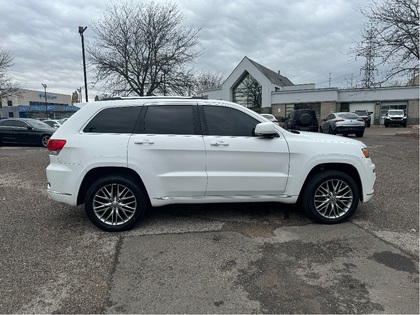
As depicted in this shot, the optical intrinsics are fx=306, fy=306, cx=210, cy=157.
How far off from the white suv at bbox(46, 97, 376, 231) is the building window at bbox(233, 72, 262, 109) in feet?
136

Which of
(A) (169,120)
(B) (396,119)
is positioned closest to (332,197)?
(A) (169,120)

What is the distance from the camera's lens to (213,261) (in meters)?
3.32

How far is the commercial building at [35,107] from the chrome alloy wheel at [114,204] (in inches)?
2506

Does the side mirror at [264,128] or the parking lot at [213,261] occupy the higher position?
the side mirror at [264,128]

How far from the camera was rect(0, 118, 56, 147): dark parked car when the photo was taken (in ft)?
46.5

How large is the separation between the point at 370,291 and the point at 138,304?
2073mm

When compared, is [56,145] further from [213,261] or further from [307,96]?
[307,96]

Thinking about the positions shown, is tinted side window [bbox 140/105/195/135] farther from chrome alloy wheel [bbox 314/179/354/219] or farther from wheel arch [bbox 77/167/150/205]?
chrome alloy wheel [bbox 314/179/354/219]

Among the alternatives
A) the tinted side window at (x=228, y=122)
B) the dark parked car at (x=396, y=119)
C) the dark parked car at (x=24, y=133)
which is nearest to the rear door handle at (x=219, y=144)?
the tinted side window at (x=228, y=122)

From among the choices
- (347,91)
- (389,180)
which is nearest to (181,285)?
(389,180)

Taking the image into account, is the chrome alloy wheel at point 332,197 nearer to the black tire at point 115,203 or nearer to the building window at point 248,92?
the black tire at point 115,203

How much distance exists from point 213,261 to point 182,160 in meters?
1.36

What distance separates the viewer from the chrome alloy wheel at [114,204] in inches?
159

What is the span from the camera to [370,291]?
2.78 meters
